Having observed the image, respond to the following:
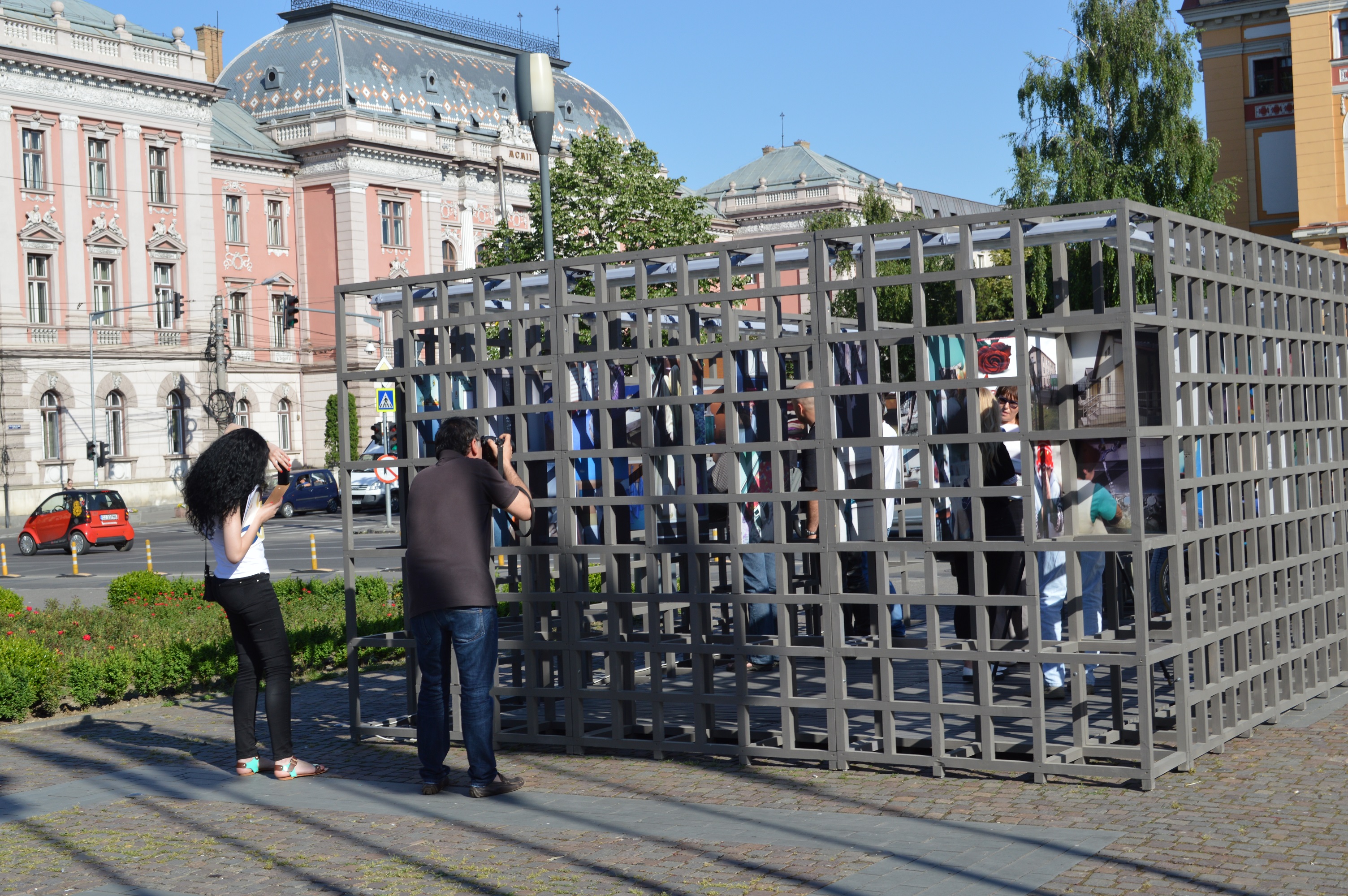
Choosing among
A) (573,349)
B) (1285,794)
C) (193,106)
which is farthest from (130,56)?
(1285,794)

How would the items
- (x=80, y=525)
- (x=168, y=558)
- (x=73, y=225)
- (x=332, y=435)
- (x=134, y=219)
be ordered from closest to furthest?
(x=168, y=558)
(x=80, y=525)
(x=73, y=225)
(x=134, y=219)
(x=332, y=435)

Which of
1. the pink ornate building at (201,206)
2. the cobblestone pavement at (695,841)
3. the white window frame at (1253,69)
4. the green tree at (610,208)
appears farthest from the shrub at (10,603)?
the white window frame at (1253,69)

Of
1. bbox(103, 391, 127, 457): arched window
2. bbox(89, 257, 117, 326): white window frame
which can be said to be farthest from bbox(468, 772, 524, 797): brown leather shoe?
bbox(89, 257, 117, 326): white window frame

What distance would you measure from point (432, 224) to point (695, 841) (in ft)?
200

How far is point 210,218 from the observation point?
185 ft

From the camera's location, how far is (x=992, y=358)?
7.87 m

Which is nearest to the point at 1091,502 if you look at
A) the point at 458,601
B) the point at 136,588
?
the point at 458,601

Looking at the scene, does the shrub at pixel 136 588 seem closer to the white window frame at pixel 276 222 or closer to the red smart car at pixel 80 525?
the red smart car at pixel 80 525

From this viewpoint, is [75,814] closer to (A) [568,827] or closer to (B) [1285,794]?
(A) [568,827]

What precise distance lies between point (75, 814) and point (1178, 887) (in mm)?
5381

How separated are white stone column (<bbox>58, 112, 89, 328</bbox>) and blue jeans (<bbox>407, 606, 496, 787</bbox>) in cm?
4706

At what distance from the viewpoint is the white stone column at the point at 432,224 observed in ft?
214

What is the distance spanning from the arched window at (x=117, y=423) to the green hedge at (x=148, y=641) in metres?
36.1

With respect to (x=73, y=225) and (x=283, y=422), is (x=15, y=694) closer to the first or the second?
(x=73, y=225)
